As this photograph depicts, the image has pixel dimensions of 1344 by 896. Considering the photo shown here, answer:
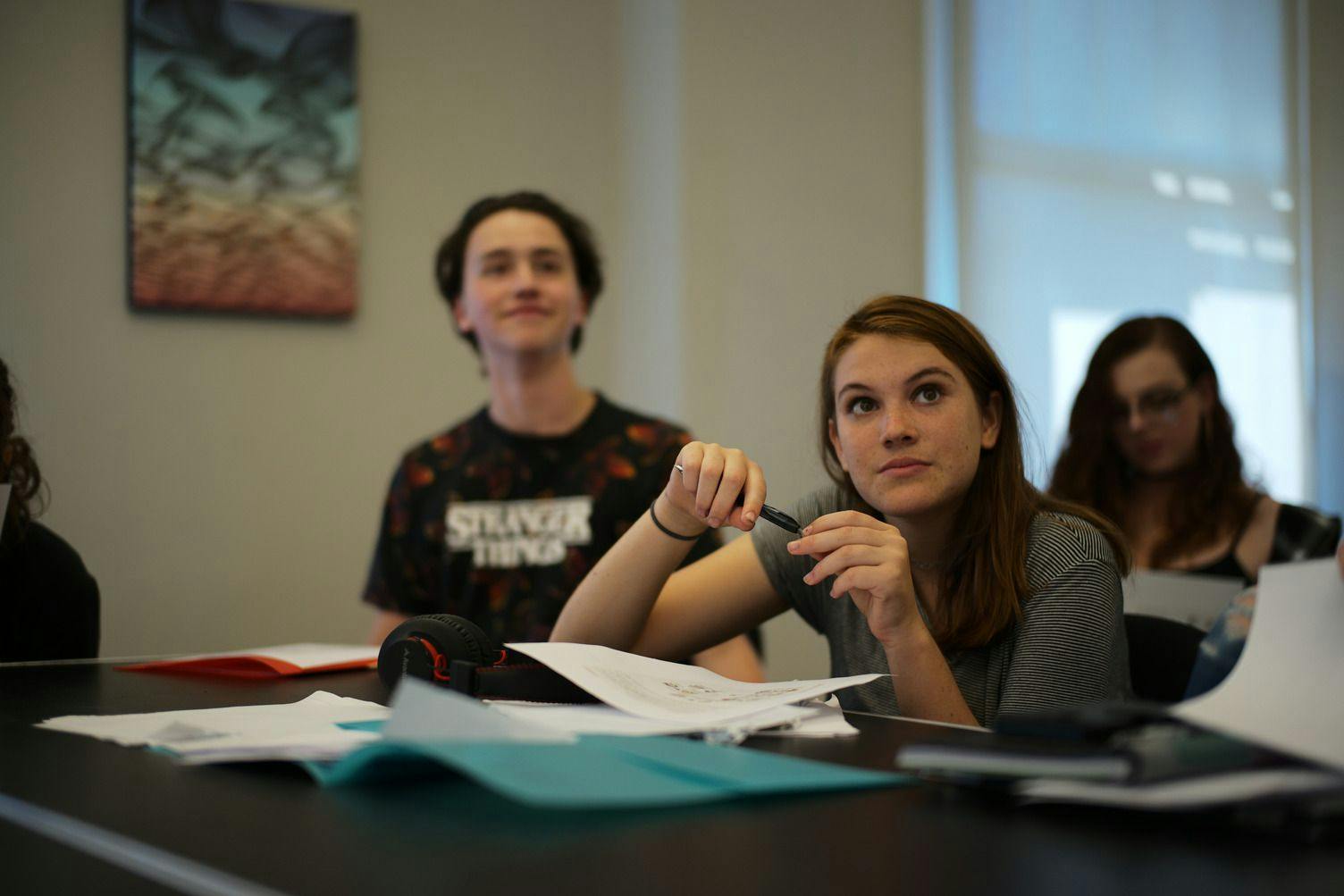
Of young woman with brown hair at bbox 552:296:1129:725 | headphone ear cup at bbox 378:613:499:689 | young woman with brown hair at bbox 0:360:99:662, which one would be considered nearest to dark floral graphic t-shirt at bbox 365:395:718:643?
young woman with brown hair at bbox 0:360:99:662

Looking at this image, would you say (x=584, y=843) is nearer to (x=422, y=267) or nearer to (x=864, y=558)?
(x=864, y=558)

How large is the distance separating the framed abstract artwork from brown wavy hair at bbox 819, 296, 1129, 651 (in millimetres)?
1979

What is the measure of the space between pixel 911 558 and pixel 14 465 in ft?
3.90

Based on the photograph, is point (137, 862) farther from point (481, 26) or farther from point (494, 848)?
point (481, 26)

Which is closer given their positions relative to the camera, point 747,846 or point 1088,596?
point 747,846

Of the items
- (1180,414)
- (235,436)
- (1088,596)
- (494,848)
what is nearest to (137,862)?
(494,848)

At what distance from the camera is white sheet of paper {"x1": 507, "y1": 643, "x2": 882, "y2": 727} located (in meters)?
0.88

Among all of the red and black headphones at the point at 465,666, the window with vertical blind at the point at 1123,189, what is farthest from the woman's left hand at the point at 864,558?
the window with vertical blind at the point at 1123,189

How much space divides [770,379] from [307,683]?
2263 mm

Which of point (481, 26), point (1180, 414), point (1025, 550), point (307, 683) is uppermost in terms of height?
point (481, 26)

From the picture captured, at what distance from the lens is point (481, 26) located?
3.34 meters

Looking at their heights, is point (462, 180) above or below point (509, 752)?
above

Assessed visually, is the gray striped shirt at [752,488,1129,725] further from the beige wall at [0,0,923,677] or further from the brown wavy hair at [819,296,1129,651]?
the beige wall at [0,0,923,677]

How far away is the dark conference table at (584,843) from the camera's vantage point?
1.68 feet
